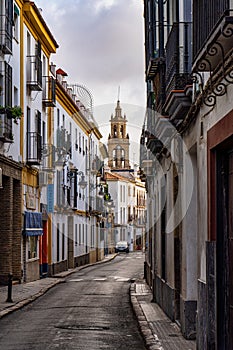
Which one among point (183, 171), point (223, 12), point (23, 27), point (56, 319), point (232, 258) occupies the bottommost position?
point (56, 319)

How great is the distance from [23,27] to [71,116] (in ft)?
52.1

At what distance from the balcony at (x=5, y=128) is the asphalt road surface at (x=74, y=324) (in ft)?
16.1

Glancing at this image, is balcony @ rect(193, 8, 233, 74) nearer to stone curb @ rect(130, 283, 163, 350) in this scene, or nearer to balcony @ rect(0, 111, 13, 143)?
stone curb @ rect(130, 283, 163, 350)

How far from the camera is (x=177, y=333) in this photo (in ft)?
46.8

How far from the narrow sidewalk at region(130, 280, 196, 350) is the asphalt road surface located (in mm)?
193

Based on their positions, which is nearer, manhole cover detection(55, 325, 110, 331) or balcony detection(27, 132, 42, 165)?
manhole cover detection(55, 325, 110, 331)

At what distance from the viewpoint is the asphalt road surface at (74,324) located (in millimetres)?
13188

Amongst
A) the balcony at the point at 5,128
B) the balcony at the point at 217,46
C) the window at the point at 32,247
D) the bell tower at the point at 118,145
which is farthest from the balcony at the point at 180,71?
the bell tower at the point at 118,145

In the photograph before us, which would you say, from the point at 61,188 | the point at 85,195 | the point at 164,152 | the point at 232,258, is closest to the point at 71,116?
the point at 61,188

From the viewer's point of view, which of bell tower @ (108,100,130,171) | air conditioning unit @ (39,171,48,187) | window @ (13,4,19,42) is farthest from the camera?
bell tower @ (108,100,130,171)

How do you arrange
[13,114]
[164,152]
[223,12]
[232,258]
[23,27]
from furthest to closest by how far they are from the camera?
[23,27], [13,114], [164,152], [232,258], [223,12]

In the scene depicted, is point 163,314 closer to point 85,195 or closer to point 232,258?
point 232,258

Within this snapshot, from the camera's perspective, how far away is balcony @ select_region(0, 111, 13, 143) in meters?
23.6

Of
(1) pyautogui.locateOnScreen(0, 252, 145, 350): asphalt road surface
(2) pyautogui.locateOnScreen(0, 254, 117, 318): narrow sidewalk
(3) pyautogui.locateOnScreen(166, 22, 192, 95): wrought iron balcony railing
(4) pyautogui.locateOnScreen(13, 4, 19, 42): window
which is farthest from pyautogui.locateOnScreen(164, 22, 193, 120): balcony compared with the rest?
(4) pyautogui.locateOnScreen(13, 4, 19, 42): window
